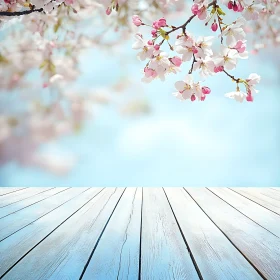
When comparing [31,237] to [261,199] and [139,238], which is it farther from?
[261,199]

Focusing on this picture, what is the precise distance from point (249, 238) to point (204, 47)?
81 centimetres

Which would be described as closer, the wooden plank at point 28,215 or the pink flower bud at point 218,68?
the pink flower bud at point 218,68

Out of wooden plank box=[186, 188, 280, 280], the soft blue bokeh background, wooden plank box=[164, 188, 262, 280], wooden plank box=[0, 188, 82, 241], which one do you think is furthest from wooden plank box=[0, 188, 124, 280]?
the soft blue bokeh background

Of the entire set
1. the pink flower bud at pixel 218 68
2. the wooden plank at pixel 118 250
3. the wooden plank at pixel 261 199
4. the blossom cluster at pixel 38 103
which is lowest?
the wooden plank at pixel 118 250

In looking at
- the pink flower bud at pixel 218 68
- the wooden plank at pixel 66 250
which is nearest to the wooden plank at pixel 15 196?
the wooden plank at pixel 66 250

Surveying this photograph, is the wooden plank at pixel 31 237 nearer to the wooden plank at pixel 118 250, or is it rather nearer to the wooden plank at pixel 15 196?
the wooden plank at pixel 118 250

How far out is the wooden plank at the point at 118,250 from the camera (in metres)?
0.98

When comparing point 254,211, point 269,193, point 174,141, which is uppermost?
point 174,141

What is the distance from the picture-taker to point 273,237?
1381mm

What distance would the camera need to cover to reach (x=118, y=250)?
3.88 feet

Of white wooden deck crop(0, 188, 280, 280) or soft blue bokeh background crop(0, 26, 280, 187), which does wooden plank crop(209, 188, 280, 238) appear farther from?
soft blue bokeh background crop(0, 26, 280, 187)

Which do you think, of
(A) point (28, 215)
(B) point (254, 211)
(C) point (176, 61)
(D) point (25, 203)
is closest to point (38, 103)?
(D) point (25, 203)

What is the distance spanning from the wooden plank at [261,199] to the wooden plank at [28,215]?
1114 mm

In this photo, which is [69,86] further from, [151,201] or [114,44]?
[151,201]
